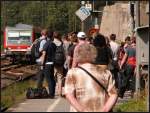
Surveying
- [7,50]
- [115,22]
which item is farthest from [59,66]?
[115,22]

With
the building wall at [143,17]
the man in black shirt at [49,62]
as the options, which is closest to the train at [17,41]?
the man in black shirt at [49,62]

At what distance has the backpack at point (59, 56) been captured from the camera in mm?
16484

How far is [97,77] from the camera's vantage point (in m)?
6.89

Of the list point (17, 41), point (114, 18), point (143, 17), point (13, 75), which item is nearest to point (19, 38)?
point (17, 41)

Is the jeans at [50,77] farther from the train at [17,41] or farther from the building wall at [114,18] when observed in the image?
the building wall at [114,18]

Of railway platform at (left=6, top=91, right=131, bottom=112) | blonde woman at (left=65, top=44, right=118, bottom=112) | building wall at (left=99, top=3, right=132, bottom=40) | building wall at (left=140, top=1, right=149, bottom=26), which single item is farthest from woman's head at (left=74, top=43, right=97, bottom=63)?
building wall at (left=99, top=3, right=132, bottom=40)

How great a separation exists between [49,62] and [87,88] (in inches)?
372

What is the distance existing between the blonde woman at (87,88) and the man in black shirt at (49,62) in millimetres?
9237

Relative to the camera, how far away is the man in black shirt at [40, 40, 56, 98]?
1612cm

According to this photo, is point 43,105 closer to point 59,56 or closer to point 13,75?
point 59,56

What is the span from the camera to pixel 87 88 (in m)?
6.84

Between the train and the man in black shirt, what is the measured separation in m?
29.1

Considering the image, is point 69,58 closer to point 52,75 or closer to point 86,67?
point 52,75

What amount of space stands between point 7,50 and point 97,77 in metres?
39.5
